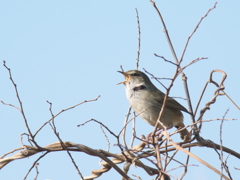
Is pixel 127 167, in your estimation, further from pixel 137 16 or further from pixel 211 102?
pixel 137 16

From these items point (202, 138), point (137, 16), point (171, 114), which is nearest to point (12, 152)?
point (202, 138)

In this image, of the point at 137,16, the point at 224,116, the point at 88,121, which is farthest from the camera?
the point at 137,16

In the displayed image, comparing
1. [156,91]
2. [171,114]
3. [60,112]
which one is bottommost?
[60,112]

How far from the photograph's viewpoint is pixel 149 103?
5738 millimetres

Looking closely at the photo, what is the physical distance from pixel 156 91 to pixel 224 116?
3039 millimetres

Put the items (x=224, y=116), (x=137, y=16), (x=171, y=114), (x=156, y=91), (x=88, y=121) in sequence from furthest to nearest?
(x=156, y=91), (x=171, y=114), (x=137, y=16), (x=224, y=116), (x=88, y=121)

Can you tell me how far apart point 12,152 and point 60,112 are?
0.40 meters

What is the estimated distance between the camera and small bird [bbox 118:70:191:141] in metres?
5.59

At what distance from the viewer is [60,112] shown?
290 cm

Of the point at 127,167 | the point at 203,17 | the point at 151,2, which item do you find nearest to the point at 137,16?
the point at 151,2

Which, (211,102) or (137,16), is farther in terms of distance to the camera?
(137,16)

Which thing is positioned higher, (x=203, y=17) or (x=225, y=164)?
(x=203, y=17)

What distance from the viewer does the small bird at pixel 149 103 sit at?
5586 millimetres

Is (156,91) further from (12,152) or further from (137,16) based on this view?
(12,152)
